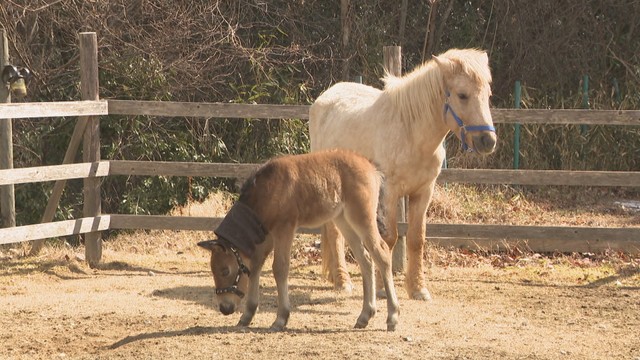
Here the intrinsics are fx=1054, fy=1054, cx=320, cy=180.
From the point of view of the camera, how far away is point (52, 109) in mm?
9875

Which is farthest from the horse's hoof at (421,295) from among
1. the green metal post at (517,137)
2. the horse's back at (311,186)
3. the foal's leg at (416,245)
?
the green metal post at (517,137)

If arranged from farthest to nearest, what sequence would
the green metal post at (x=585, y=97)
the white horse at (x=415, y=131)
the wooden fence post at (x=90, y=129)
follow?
the green metal post at (x=585, y=97) → the wooden fence post at (x=90, y=129) → the white horse at (x=415, y=131)

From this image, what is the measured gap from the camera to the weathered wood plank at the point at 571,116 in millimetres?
9914

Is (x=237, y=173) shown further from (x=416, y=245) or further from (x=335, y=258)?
(x=416, y=245)

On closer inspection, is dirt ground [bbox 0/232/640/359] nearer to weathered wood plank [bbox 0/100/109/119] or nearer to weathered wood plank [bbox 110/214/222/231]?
weathered wood plank [bbox 110/214/222/231]

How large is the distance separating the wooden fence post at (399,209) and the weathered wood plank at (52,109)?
112 inches

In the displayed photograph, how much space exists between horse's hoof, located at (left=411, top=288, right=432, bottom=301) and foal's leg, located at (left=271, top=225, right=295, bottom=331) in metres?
1.84

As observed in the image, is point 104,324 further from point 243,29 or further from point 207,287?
point 243,29

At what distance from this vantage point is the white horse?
330 inches

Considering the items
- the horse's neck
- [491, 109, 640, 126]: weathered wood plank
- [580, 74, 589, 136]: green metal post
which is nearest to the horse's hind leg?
the horse's neck

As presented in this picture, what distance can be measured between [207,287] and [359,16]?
7475 mm

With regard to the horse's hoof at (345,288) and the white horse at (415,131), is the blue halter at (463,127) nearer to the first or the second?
the white horse at (415,131)

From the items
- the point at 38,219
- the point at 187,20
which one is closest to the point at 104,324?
the point at 38,219

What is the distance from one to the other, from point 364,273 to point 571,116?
3.49 meters
